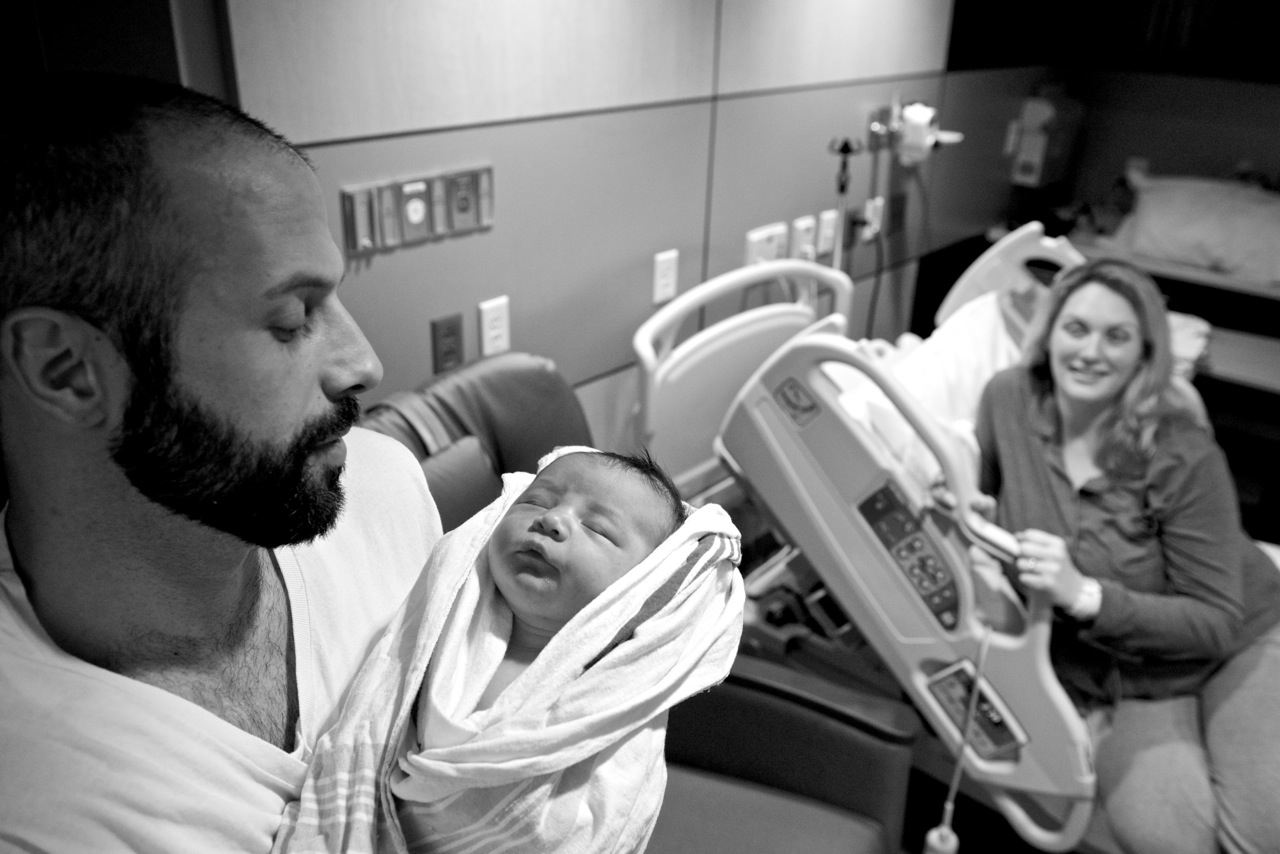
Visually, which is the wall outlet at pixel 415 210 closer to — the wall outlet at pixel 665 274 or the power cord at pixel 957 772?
the wall outlet at pixel 665 274

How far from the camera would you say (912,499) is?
190 centimetres

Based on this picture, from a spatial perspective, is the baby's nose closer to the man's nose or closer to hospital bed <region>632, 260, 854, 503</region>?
the man's nose

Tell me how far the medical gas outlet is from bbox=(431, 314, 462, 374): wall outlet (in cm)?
17

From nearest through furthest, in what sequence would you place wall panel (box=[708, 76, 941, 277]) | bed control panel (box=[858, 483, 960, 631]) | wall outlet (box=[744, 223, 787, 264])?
bed control panel (box=[858, 483, 960, 631]), wall panel (box=[708, 76, 941, 277]), wall outlet (box=[744, 223, 787, 264])

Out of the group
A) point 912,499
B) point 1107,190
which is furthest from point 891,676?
point 1107,190

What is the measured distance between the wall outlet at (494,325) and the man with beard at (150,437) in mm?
1149

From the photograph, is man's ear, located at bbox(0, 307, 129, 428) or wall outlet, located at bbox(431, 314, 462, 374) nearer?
man's ear, located at bbox(0, 307, 129, 428)

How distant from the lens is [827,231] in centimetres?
293

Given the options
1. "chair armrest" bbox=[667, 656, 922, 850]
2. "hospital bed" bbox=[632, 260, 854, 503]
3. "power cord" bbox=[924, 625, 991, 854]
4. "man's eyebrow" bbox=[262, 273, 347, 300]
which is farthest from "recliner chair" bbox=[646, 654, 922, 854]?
"man's eyebrow" bbox=[262, 273, 347, 300]

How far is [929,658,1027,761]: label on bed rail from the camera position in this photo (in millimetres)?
1948

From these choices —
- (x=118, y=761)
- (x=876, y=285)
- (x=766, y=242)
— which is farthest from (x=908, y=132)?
(x=118, y=761)

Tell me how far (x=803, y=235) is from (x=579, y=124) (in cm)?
94

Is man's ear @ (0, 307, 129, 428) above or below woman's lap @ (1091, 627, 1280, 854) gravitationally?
above

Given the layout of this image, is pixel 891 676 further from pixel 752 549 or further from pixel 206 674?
pixel 206 674
